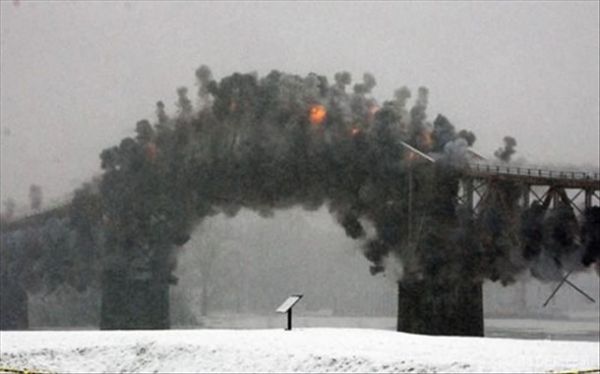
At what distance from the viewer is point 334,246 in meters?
43.9

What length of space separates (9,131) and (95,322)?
1157 centimetres

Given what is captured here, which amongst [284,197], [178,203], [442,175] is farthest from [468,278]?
[178,203]

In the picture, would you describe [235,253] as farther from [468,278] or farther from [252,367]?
[252,367]

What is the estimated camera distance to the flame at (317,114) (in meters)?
46.7

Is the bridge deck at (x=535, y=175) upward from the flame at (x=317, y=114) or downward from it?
downward

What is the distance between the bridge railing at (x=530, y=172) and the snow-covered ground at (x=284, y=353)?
17.6 meters

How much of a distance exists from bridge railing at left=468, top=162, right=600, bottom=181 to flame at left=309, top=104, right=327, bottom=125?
29.3 ft

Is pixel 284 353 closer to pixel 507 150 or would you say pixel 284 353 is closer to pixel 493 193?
pixel 493 193

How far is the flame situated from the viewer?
1838 inches

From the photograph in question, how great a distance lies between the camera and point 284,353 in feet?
66.4

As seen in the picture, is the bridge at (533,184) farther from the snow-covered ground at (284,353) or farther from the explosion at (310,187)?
the snow-covered ground at (284,353)

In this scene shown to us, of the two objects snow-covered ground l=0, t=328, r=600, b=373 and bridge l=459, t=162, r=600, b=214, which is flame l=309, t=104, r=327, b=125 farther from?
snow-covered ground l=0, t=328, r=600, b=373

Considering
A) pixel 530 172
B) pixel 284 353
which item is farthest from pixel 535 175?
pixel 284 353

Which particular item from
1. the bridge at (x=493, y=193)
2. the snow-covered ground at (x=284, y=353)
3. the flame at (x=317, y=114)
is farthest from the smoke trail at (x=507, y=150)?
the snow-covered ground at (x=284, y=353)
